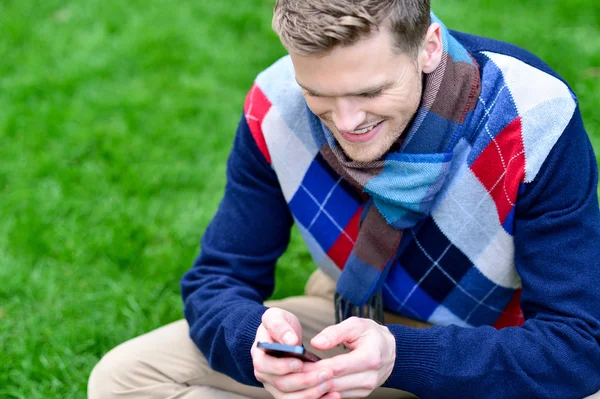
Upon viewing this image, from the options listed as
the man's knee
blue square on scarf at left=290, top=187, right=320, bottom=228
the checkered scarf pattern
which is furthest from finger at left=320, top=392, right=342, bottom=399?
the man's knee

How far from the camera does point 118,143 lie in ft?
13.9

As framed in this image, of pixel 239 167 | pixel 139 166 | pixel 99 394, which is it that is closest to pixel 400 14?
pixel 239 167

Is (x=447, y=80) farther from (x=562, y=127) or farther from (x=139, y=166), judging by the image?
(x=139, y=166)

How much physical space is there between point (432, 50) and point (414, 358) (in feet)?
2.81

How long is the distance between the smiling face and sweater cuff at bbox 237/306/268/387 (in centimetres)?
56

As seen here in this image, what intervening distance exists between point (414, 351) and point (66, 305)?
1807 mm

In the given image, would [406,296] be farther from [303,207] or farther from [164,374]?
[164,374]

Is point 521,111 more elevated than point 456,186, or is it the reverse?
point 521,111

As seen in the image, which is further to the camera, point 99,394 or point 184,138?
point 184,138

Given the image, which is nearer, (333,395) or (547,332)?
(333,395)

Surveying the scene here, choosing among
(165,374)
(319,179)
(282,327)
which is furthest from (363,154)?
(165,374)

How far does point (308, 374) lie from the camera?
189cm

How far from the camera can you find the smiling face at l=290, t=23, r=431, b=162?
1966 mm

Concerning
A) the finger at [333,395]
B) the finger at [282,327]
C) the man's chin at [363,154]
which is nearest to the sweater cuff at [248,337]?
the finger at [282,327]
